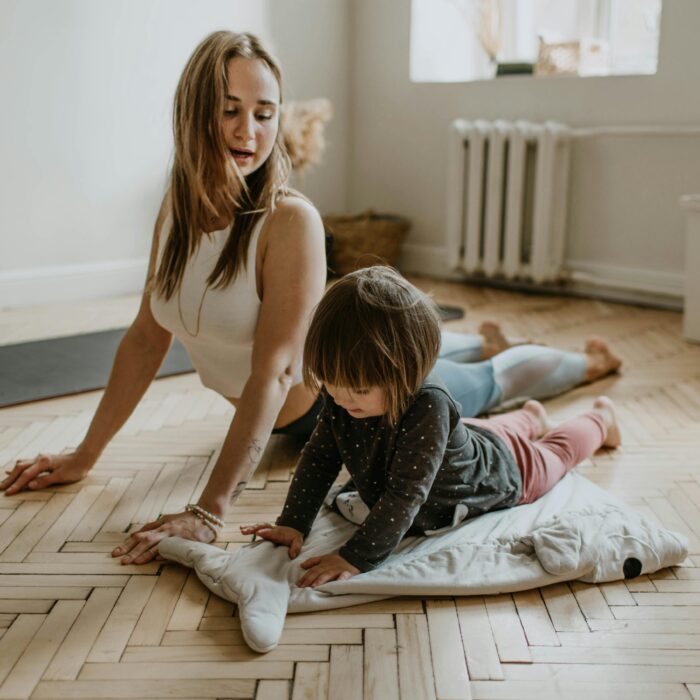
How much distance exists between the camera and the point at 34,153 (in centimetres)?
346

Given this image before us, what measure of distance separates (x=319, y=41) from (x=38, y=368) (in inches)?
93.0

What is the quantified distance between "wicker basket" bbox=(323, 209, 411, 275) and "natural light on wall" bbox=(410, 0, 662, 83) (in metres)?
0.71

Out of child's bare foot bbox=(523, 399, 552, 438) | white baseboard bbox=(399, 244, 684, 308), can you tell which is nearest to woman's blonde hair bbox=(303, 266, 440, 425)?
child's bare foot bbox=(523, 399, 552, 438)

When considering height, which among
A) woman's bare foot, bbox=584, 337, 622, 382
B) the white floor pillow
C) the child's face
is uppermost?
the child's face

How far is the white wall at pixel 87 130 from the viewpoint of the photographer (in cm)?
339

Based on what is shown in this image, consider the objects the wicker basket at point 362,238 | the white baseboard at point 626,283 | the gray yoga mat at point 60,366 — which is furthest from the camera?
the wicker basket at point 362,238

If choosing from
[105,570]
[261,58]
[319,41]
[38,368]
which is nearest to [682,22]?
[319,41]

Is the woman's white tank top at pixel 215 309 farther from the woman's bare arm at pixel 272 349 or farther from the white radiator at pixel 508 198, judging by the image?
the white radiator at pixel 508 198

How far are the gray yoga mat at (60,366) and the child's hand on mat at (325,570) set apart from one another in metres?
1.22

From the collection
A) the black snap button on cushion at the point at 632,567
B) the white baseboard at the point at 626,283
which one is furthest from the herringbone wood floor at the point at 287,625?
the white baseboard at the point at 626,283

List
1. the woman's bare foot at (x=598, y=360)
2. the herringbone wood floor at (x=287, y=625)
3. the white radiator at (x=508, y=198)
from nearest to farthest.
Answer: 1. the herringbone wood floor at (x=287, y=625)
2. the woman's bare foot at (x=598, y=360)
3. the white radiator at (x=508, y=198)

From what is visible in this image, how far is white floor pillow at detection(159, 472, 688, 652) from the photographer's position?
130 centimetres

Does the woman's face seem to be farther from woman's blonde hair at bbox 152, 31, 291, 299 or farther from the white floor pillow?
the white floor pillow

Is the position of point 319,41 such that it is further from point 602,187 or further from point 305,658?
point 305,658
